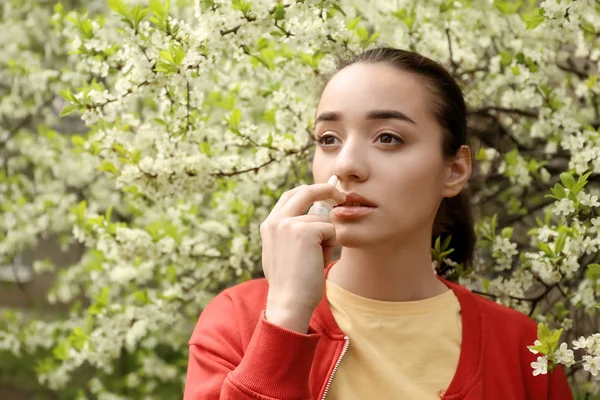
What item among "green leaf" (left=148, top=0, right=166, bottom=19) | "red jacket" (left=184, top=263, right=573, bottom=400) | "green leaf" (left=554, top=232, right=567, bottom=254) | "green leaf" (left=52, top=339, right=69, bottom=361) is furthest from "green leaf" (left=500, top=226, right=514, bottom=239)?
"green leaf" (left=52, top=339, right=69, bottom=361)

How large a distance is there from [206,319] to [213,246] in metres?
1.48

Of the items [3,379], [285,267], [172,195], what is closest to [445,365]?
[285,267]

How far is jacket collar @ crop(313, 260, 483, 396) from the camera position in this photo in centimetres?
190

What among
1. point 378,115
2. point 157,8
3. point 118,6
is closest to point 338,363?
point 378,115

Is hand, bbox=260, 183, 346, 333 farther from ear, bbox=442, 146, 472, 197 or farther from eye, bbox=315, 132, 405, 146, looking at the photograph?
ear, bbox=442, 146, 472, 197

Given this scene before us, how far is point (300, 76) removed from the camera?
284 cm

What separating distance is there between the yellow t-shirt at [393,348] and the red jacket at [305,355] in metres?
0.04

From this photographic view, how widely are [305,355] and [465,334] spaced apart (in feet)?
2.03

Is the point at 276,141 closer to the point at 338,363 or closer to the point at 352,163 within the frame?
the point at 352,163

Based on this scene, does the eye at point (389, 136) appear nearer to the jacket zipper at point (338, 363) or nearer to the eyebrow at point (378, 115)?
the eyebrow at point (378, 115)

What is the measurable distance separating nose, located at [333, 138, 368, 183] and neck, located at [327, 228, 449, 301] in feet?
0.72

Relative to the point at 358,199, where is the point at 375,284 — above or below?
below

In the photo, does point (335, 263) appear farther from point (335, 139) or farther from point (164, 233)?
point (164, 233)

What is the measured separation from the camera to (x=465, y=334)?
2037 millimetres
